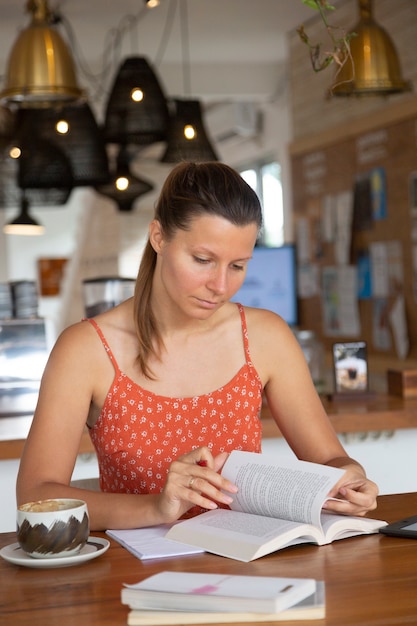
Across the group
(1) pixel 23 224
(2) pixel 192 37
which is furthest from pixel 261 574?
(1) pixel 23 224

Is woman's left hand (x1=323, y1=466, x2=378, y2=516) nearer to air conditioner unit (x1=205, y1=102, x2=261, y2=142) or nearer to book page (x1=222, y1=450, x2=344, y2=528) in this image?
book page (x1=222, y1=450, x2=344, y2=528)

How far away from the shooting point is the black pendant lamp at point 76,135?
5164 mm

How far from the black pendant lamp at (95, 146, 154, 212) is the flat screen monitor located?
2.48 feet

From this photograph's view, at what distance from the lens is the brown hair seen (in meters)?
1.99

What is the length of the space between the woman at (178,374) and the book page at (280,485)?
0.04 m

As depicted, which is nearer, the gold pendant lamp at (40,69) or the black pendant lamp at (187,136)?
the gold pendant lamp at (40,69)

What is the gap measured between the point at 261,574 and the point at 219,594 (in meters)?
0.20

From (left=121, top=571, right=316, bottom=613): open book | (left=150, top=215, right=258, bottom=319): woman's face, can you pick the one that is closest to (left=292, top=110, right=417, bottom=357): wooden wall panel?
(left=150, top=215, right=258, bottom=319): woman's face

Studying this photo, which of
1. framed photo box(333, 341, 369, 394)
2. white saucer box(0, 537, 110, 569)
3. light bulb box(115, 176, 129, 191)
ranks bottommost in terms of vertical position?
white saucer box(0, 537, 110, 569)

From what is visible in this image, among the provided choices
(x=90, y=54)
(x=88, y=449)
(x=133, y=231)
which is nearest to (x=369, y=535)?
(x=88, y=449)

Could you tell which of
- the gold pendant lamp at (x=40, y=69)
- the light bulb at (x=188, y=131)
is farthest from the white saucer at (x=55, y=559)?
the light bulb at (x=188, y=131)

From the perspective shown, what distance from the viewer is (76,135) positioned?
17.3ft

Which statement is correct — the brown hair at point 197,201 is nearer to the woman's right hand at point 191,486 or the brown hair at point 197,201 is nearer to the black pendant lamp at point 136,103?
the woman's right hand at point 191,486

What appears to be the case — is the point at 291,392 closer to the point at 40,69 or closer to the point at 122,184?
the point at 40,69
